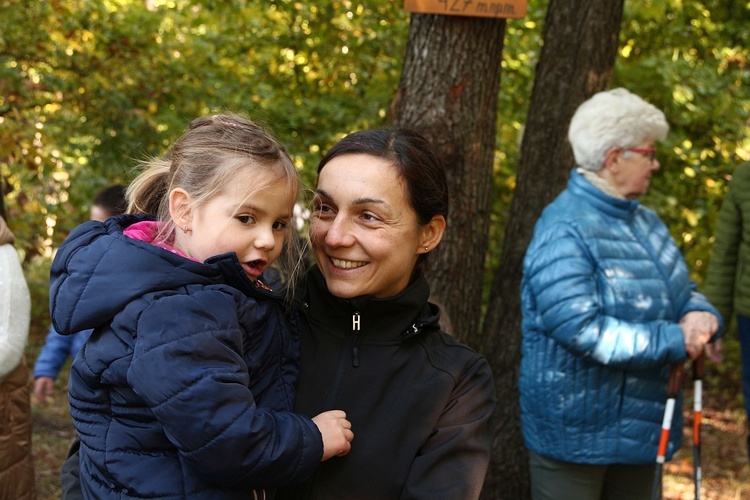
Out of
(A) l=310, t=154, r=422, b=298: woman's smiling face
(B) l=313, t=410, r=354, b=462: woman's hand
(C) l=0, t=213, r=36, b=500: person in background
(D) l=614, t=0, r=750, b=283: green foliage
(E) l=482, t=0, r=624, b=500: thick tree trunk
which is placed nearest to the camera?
(B) l=313, t=410, r=354, b=462: woman's hand

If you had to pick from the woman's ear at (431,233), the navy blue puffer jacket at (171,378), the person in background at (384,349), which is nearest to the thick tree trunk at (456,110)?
the woman's ear at (431,233)

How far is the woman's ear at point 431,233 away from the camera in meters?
2.43

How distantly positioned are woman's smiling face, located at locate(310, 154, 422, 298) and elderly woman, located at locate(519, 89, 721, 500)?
1.44 metres

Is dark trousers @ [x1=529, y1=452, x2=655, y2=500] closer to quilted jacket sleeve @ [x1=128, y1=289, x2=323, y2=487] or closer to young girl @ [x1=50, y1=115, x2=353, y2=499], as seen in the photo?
young girl @ [x1=50, y1=115, x2=353, y2=499]

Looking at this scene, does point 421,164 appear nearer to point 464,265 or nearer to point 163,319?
point 163,319

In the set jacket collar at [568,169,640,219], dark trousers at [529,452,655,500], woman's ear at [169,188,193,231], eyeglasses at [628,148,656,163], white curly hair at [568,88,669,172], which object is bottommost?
dark trousers at [529,452,655,500]

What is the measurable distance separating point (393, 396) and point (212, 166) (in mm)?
745

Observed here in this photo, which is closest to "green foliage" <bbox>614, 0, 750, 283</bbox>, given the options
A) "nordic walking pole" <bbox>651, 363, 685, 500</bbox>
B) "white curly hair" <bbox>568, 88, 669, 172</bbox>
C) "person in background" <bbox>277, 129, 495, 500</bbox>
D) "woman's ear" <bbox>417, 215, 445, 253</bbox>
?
"white curly hair" <bbox>568, 88, 669, 172</bbox>

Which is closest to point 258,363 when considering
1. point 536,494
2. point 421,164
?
point 421,164

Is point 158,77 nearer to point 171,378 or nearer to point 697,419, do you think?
point 697,419

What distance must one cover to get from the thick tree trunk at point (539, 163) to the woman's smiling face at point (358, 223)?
314 cm

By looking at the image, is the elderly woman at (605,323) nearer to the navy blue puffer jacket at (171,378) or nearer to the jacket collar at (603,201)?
the jacket collar at (603,201)

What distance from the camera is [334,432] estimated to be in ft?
6.61

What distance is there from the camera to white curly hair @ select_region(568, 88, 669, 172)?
3.81m
